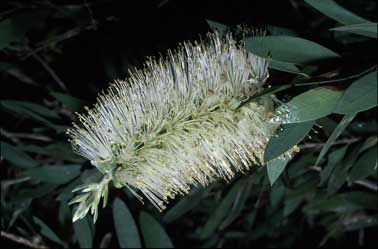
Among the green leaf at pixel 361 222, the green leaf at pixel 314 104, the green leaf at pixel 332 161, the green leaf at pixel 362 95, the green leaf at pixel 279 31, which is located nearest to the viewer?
the green leaf at pixel 362 95

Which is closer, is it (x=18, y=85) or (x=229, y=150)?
(x=229, y=150)

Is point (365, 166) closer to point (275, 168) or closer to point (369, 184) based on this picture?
point (369, 184)

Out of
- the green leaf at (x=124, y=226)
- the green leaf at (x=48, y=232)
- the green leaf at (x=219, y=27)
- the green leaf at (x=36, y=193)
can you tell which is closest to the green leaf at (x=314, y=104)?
Answer: the green leaf at (x=219, y=27)

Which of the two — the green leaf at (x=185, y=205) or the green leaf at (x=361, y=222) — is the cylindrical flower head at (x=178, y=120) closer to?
the green leaf at (x=185, y=205)

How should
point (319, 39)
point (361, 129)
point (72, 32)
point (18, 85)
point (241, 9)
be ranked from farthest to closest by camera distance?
point (18, 85) < point (72, 32) < point (361, 129) < point (241, 9) < point (319, 39)

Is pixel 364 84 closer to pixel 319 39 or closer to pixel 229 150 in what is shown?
pixel 229 150

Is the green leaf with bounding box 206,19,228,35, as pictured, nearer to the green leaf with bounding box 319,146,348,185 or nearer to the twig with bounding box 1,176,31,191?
the green leaf with bounding box 319,146,348,185

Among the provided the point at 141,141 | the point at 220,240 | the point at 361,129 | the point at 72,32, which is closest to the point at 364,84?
the point at 141,141

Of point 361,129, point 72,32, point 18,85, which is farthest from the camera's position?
point 18,85

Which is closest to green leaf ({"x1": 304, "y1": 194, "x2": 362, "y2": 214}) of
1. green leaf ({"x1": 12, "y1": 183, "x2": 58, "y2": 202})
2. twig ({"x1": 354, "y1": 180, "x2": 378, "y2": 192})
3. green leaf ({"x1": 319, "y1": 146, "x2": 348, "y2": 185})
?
twig ({"x1": 354, "y1": 180, "x2": 378, "y2": 192})
